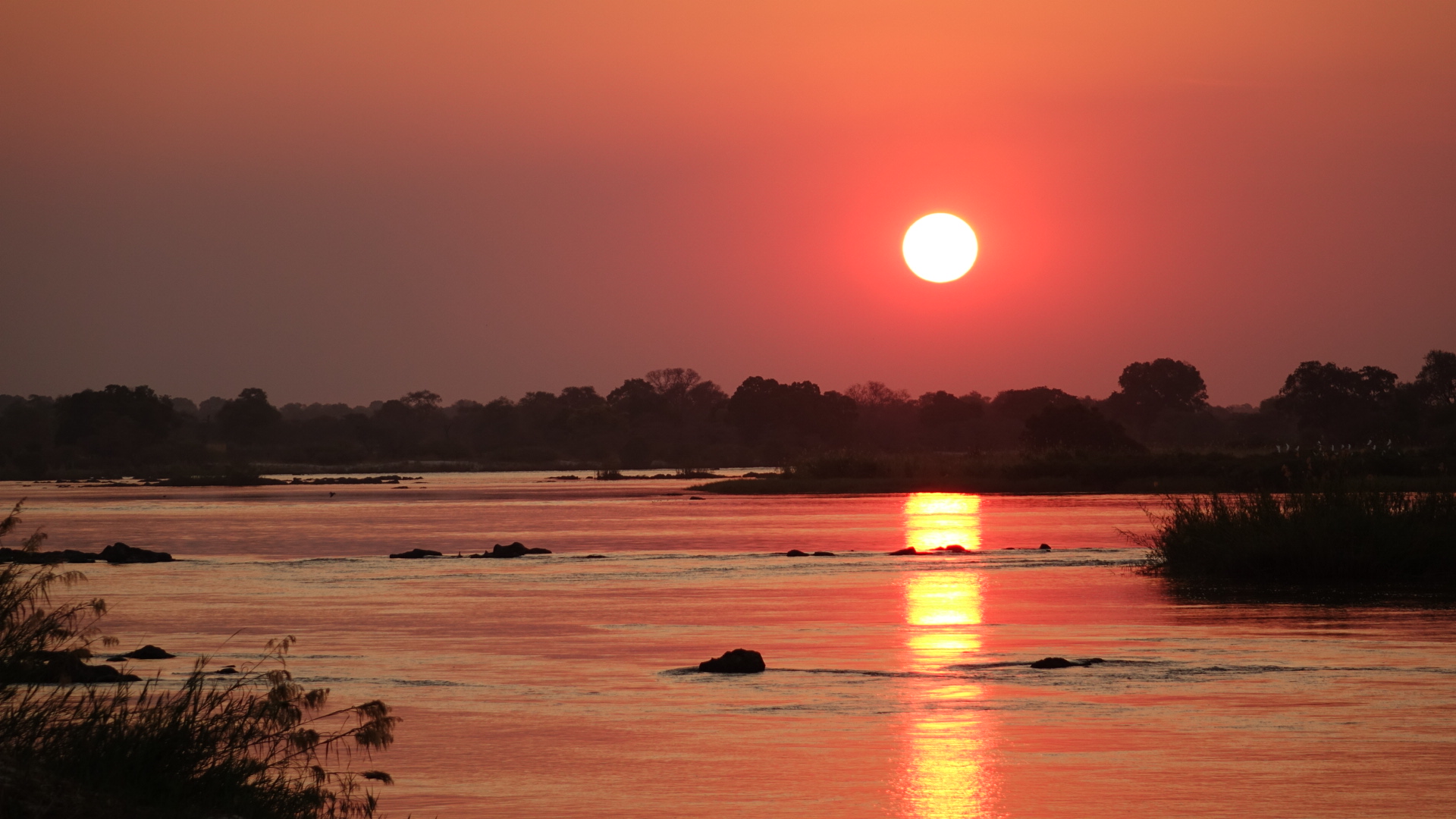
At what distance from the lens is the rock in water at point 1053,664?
62.8 feet

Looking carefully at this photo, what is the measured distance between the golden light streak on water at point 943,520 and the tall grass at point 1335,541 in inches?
423

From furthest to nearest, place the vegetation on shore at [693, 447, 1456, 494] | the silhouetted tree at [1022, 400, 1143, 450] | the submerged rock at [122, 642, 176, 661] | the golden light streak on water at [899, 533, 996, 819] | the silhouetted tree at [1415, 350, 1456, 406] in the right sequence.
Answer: the silhouetted tree at [1415, 350, 1456, 406] → the silhouetted tree at [1022, 400, 1143, 450] → the vegetation on shore at [693, 447, 1456, 494] → the submerged rock at [122, 642, 176, 661] → the golden light streak on water at [899, 533, 996, 819]

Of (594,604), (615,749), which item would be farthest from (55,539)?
(615,749)

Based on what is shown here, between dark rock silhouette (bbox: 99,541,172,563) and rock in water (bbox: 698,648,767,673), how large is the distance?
26.9 metres

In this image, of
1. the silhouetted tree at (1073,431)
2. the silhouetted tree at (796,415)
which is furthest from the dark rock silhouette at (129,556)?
the silhouetted tree at (796,415)

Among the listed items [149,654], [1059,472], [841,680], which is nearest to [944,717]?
[841,680]

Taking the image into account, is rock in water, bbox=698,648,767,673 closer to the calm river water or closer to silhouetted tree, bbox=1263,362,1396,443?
the calm river water

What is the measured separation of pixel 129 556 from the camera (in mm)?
42094

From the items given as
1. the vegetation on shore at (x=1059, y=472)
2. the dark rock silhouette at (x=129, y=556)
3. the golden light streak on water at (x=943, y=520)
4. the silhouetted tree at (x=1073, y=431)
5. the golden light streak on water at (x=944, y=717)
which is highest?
the silhouetted tree at (x=1073, y=431)

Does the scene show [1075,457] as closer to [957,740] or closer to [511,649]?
[511,649]

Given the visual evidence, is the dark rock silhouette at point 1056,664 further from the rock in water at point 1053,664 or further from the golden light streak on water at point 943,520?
the golden light streak on water at point 943,520

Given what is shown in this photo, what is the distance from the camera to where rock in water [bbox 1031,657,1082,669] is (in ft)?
62.8

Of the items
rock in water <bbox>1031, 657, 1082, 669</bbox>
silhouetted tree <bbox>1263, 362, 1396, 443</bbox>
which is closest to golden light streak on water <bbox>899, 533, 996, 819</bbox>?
rock in water <bbox>1031, 657, 1082, 669</bbox>

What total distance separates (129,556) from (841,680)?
2882 centimetres
